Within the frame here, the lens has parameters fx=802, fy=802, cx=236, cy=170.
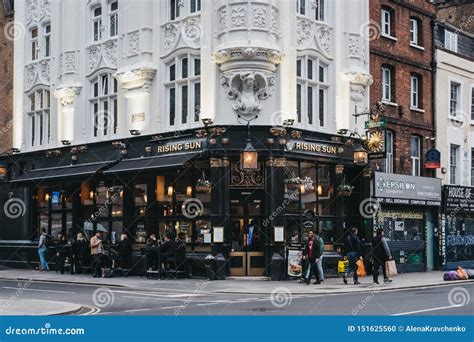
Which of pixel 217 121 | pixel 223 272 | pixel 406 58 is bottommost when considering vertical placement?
pixel 223 272

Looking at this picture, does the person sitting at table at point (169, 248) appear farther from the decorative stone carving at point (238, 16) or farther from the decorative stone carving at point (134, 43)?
the decorative stone carving at point (238, 16)

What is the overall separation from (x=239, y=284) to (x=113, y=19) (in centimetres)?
1322

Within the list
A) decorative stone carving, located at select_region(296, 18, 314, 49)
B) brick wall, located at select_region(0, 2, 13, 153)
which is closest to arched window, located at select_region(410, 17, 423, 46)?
decorative stone carving, located at select_region(296, 18, 314, 49)

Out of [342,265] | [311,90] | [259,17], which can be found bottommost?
[342,265]

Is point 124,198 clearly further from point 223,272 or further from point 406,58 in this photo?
point 406,58

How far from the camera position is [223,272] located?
27516 millimetres

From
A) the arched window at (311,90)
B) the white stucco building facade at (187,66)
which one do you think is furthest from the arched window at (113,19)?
the arched window at (311,90)

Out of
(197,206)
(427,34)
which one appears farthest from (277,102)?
(427,34)

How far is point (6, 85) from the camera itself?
3925cm

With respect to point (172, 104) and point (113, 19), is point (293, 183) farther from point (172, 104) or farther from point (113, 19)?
point (113, 19)

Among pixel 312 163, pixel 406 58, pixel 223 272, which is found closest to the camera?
pixel 223 272

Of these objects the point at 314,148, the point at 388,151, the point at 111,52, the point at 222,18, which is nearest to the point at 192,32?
the point at 222,18

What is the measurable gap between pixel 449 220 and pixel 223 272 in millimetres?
13524

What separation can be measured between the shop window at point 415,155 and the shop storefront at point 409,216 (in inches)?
28.0
